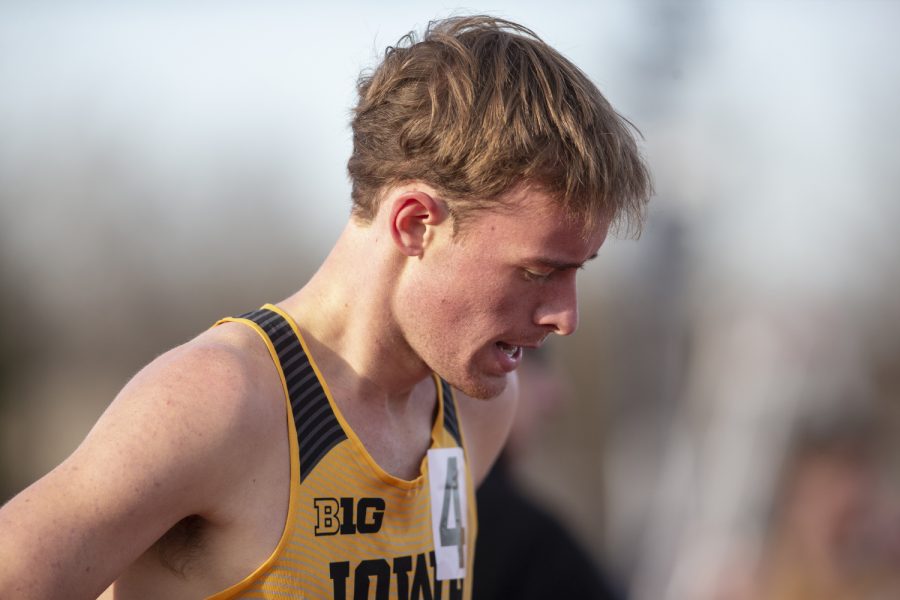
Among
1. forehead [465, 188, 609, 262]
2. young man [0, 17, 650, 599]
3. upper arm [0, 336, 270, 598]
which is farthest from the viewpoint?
forehead [465, 188, 609, 262]

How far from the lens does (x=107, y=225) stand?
19.0 meters

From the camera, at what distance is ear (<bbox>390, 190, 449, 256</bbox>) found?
2488 millimetres

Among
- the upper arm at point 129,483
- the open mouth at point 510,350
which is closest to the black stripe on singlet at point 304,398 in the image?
the upper arm at point 129,483

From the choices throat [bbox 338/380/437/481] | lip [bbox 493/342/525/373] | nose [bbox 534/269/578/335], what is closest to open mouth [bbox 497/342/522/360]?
lip [bbox 493/342/525/373]

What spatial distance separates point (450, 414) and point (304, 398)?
661mm

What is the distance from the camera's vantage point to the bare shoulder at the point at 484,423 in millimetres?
3195

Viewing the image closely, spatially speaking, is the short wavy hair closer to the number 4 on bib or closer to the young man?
the young man

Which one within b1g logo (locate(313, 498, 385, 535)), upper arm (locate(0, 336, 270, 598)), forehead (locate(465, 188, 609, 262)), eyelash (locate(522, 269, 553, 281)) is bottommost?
b1g logo (locate(313, 498, 385, 535))

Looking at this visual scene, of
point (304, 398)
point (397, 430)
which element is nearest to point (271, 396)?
point (304, 398)

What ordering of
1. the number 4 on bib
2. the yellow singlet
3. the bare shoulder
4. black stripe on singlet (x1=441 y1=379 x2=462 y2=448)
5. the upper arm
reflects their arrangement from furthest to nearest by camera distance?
the bare shoulder → black stripe on singlet (x1=441 y1=379 x2=462 y2=448) → the number 4 on bib → the yellow singlet → the upper arm

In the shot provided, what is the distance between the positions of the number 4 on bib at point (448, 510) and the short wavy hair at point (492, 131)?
27.1 inches

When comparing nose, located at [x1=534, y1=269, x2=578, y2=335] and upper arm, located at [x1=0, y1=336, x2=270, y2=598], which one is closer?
upper arm, located at [x1=0, y1=336, x2=270, y2=598]

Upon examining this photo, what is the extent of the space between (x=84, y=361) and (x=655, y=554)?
18863 mm

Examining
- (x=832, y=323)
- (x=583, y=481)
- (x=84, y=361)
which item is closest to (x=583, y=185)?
(x=832, y=323)
